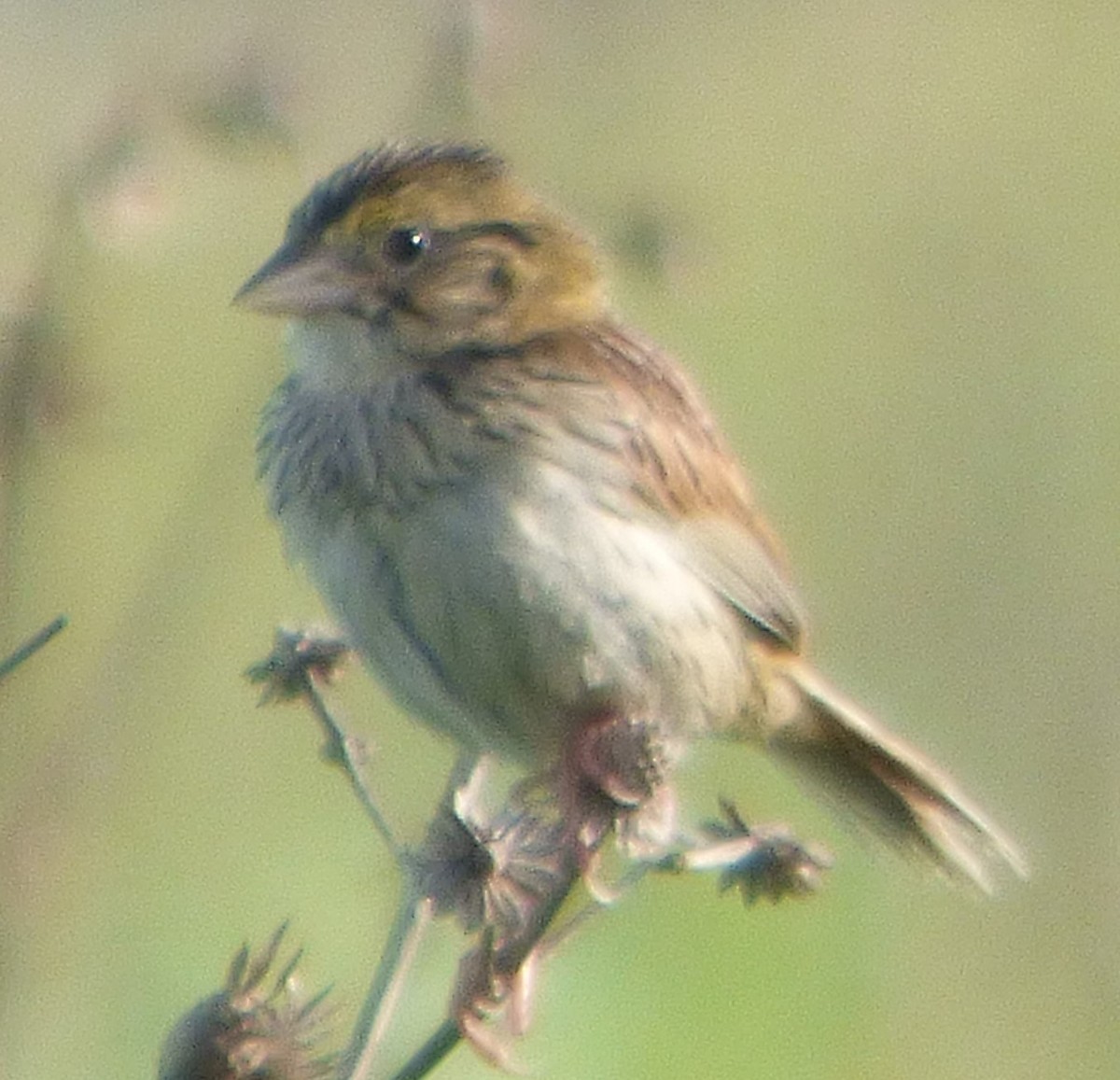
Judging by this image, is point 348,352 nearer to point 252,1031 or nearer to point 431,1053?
point 252,1031

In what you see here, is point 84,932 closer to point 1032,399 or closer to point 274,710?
point 274,710

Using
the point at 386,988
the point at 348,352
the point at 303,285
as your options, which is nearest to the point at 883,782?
the point at 348,352

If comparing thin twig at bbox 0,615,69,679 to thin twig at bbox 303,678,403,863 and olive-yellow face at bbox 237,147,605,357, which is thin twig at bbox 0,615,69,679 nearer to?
thin twig at bbox 303,678,403,863

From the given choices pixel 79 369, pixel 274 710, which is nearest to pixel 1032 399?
pixel 274 710

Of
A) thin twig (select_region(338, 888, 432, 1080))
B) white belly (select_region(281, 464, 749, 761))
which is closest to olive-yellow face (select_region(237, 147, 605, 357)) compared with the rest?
white belly (select_region(281, 464, 749, 761))

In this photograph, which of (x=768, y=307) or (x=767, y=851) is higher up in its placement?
(x=768, y=307)

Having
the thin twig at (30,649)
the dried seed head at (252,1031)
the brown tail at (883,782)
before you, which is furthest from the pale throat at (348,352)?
the thin twig at (30,649)
